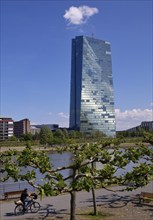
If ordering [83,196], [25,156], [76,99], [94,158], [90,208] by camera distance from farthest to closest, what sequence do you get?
[76,99] < [83,196] < [90,208] < [94,158] < [25,156]

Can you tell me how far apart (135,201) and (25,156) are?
A: 1275 centimetres

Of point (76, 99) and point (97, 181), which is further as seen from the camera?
point (76, 99)

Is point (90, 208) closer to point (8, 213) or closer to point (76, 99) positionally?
point (8, 213)

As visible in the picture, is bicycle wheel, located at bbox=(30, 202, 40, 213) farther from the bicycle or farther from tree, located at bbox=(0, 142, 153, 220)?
tree, located at bbox=(0, 142, 153, 220)

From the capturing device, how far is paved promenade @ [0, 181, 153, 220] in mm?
19547

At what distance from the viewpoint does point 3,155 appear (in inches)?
611

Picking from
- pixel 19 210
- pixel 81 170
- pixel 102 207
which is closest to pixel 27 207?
pixel 19 210

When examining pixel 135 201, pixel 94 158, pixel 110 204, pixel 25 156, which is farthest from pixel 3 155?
pixel 135 201

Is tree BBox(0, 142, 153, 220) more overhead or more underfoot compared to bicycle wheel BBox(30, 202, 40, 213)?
more overhead

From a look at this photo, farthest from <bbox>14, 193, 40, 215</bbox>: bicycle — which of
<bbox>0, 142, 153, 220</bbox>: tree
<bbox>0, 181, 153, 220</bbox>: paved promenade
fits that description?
<bbox>0, 142, 153, 220</bbox>: tree

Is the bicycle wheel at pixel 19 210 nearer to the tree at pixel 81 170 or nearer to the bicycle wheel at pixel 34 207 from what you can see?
the bicycle wheel at pixel 34 207

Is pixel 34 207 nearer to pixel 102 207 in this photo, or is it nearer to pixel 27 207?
pixel 27 207

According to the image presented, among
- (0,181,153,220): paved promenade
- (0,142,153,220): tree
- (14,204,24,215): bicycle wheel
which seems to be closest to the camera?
(0,142,153,220): tree

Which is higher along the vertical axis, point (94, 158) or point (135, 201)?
point (94, 158)
